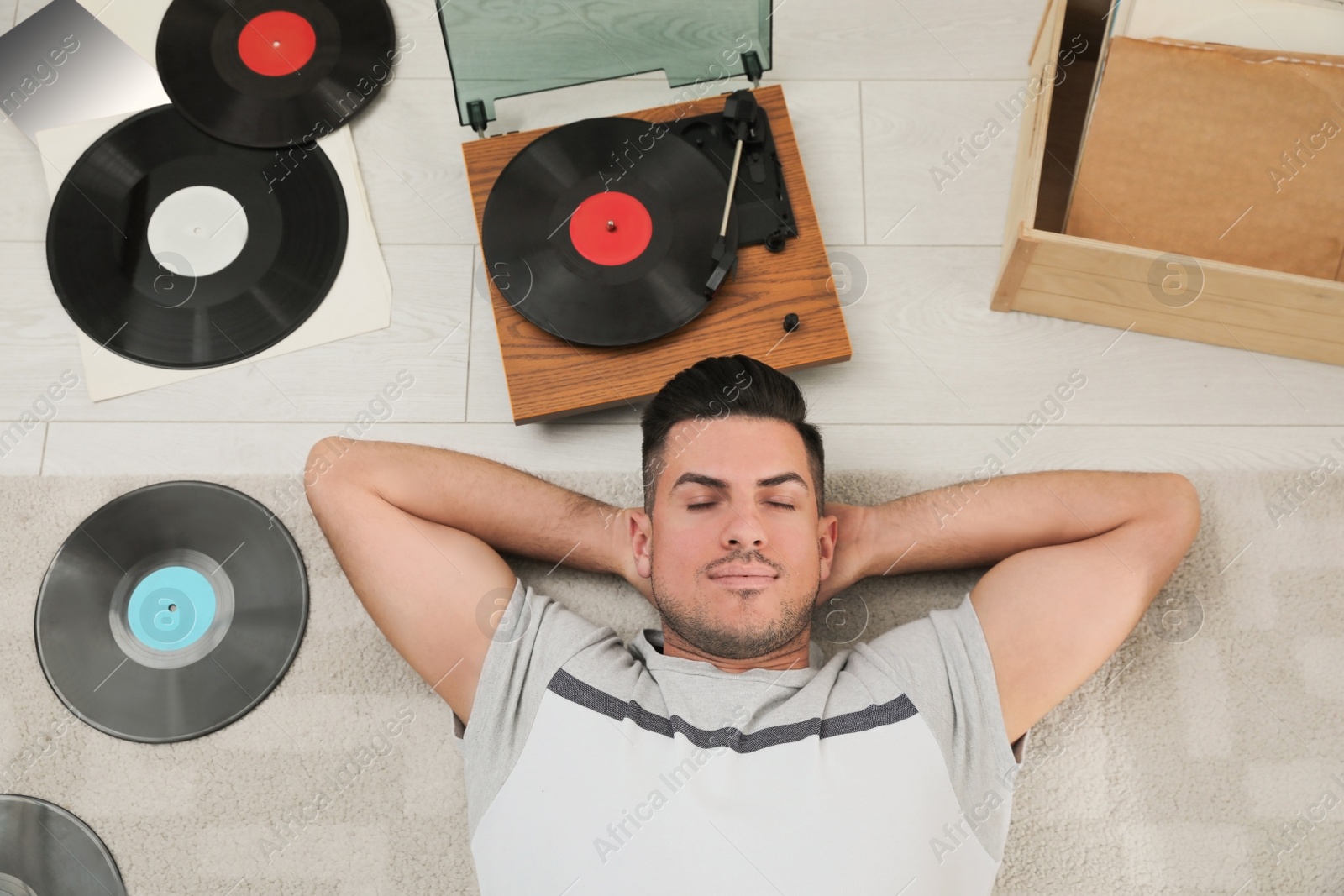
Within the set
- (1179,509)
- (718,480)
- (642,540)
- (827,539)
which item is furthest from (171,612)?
(1179,509)

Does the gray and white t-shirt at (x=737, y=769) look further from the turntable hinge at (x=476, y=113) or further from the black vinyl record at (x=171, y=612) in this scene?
the turntable hinge at (x=476, y=113)

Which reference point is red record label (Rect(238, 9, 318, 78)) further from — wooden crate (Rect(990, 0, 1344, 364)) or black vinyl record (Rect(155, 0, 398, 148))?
wooden crate (Rect(990, 0, 1344, 364))

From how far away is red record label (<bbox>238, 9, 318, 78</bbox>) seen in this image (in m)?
1.59

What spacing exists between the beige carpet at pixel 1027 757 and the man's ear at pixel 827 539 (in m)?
0.14

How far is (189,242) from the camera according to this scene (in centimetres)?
153

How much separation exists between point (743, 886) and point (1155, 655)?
0.69 m

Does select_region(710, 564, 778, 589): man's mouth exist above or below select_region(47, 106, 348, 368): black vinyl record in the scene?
below

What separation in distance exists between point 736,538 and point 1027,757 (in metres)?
0.53

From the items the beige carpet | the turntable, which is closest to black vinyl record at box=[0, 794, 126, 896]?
the beige carpet

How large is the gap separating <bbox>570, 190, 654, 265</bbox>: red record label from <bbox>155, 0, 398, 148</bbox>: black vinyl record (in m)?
0.49

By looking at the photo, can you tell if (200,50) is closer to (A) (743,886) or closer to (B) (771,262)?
(B) (771,262)

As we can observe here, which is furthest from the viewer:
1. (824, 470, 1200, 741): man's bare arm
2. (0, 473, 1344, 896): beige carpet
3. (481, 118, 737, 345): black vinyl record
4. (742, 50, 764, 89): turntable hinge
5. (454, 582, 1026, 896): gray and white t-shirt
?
(742, 50, 764, 89): turntable hinge

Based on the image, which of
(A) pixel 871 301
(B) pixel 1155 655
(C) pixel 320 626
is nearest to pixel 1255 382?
(B) pixel 1155 655

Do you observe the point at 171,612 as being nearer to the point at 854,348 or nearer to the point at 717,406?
the point at 717,406
